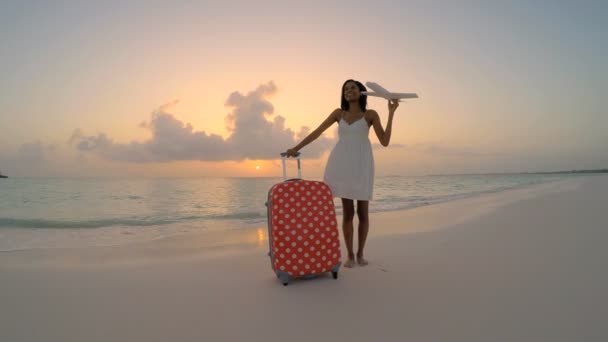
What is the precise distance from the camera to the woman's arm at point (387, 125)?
3.38 meters

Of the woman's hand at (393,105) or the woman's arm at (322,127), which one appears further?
the woman's arm at (322,127)

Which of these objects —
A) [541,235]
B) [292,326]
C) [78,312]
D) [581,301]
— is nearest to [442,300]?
[581,301]

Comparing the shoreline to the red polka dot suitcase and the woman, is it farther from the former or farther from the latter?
the red polka dot suitcase

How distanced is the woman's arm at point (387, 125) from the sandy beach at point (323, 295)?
1.36 metres

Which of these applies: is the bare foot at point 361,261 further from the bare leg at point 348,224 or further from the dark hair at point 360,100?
the dark hair at point 360,100

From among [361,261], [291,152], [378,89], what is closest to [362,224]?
[361,261]

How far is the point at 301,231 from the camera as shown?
314 centimetres

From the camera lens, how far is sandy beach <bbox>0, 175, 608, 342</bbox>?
85.0 inches

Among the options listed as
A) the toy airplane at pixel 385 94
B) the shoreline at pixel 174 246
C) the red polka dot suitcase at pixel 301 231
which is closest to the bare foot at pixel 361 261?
the red polka dot suitcase at pixel 301 231

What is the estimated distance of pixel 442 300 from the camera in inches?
102

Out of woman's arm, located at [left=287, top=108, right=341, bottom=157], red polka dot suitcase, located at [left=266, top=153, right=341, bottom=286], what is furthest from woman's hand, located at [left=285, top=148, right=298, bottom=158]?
red polka dot suitcase, located at [left=266, top=153, right=341, bottom=286]

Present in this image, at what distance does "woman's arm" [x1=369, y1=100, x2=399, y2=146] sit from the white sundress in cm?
11

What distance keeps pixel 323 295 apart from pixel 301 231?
23.8 inches

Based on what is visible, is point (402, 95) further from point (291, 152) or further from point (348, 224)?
point (348, 224)
